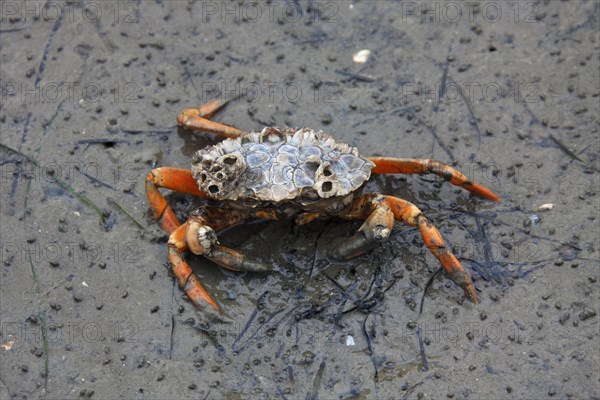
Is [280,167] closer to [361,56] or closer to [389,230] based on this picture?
[389,230]

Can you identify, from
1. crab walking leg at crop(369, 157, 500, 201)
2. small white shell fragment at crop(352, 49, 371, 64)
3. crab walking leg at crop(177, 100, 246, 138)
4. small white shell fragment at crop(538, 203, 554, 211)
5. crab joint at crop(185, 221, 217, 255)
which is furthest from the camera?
small white shell fragment at crop(352, 49, 371, 64)

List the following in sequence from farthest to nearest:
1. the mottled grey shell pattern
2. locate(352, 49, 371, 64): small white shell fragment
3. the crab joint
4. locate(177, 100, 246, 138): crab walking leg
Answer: locate(352, 49, 371, 64): small white shell fragment, locate(177, 100, 246, 138): crab walking leg, the crab joint, the mottled grey shell pattern

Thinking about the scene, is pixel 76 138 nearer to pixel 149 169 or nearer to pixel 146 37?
pixel 149 169

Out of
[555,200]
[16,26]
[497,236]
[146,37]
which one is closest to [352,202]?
[497,236]

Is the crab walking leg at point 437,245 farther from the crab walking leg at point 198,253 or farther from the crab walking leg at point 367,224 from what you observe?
the crab walking leg at point 198,253

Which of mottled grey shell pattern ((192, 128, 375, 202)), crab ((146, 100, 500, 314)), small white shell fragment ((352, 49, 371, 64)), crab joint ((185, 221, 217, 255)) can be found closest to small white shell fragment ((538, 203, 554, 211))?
crab ((146, 100, 500, 314))

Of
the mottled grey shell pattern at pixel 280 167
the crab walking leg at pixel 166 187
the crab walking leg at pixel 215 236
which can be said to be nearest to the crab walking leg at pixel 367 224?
the mottled grey shell pattern at pixel 280 167

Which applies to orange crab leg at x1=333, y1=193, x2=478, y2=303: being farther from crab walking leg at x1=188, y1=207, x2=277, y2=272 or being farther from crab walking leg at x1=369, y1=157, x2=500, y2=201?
crab walking leg at x1=188, y1=207, x2=277, y2=272
